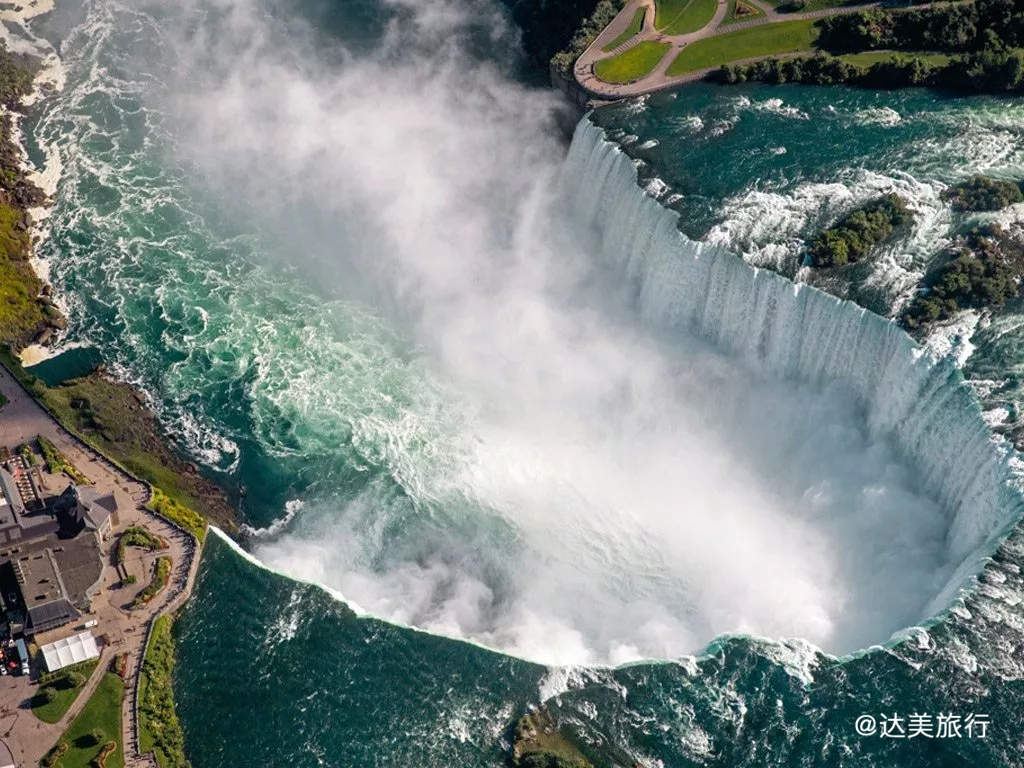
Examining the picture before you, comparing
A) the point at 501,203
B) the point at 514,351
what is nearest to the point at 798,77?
the point at 501,203

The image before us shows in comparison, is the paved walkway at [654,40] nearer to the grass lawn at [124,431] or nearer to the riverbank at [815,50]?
the riverbank at [815,50]

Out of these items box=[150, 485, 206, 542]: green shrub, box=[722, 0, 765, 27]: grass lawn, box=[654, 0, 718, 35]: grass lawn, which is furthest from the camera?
Result: box=[654, 0, 718, 35]: grass lawn

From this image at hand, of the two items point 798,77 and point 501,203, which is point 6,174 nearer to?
point 501,203

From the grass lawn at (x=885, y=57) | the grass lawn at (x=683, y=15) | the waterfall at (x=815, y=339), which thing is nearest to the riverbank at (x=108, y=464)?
the waterfall at (x=815, y=339)

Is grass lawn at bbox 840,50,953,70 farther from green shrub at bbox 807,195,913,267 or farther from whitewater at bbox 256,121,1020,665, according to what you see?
Result: whitewater at bbox 256,121,1020,665

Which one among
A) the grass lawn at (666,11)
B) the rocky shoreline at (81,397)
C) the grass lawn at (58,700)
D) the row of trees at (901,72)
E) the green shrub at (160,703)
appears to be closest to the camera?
the green shrub at (160,703)

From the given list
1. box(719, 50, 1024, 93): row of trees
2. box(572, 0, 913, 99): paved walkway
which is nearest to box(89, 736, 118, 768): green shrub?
box(572, 0, 913, 99): paved walkway
